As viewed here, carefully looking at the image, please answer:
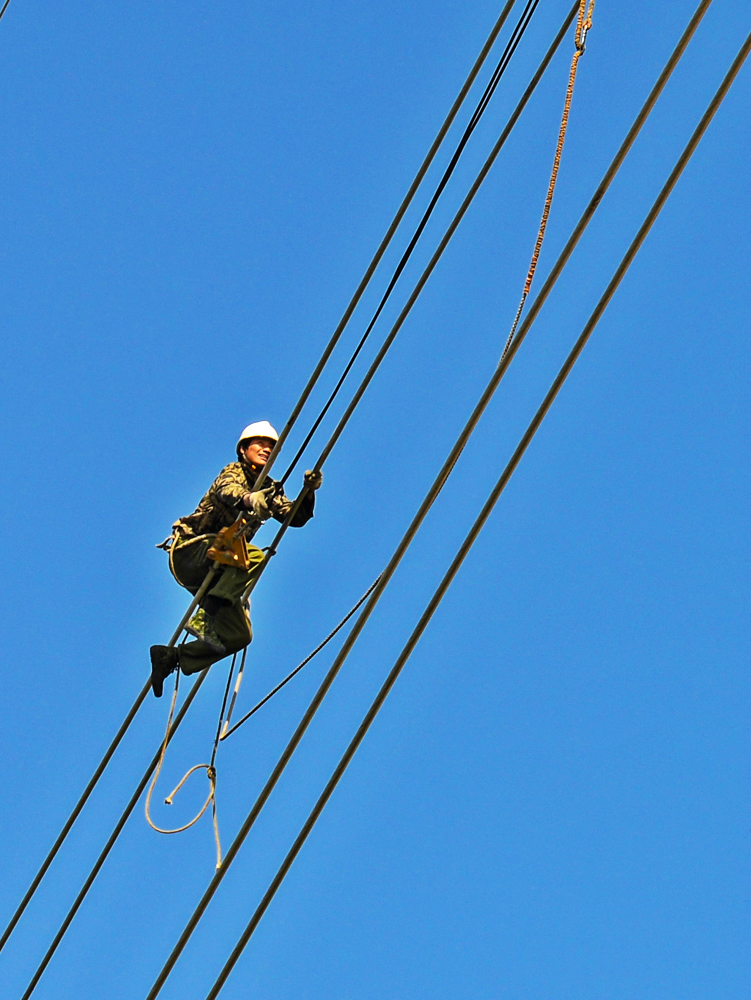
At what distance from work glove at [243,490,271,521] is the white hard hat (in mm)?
645

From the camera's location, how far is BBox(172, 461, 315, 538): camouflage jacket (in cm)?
808

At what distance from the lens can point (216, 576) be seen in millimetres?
8328

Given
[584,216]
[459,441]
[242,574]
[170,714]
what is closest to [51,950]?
[170,714]

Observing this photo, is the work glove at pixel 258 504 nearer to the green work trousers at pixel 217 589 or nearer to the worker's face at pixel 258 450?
the green work trousers at pixel 217 589

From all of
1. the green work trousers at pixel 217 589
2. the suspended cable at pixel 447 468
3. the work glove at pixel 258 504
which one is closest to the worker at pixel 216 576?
the green work trousers at pixel 217 589

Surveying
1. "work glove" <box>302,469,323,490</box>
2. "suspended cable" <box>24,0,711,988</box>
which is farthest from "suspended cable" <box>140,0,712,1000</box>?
"work glove" <box>302,469,323,490</box>

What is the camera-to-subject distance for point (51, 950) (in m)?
7.32

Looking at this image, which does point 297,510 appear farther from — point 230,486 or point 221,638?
point 221,638

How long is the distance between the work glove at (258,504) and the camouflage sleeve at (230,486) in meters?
0.15

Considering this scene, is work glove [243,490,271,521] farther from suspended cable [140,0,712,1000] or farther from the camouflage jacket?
suspended cable [140,0,712,1000]

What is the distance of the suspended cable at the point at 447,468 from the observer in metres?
5.86

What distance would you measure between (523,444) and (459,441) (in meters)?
0.30

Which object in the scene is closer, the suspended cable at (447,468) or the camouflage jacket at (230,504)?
the suspended cable at (447,468)

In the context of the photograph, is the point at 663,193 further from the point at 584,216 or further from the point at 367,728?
the point at 367,728
